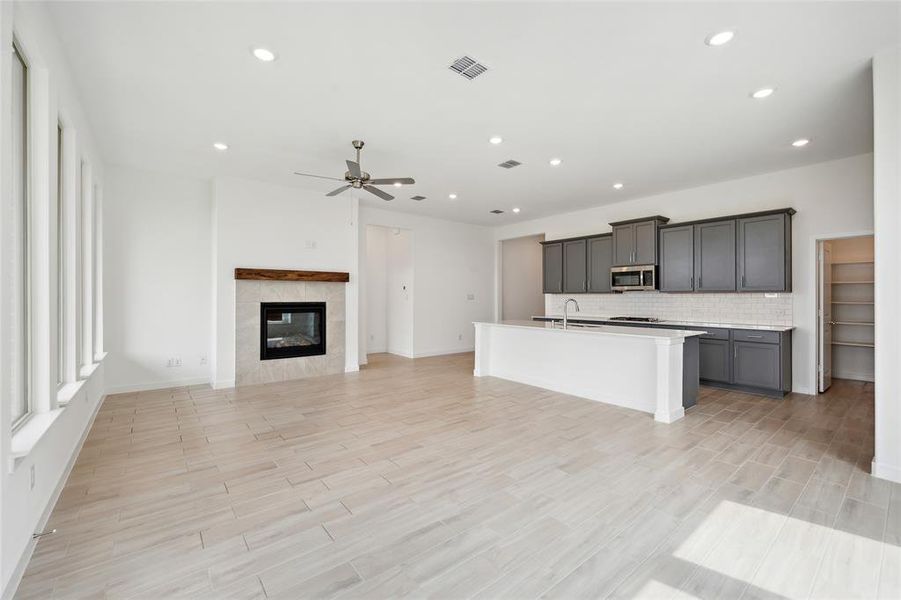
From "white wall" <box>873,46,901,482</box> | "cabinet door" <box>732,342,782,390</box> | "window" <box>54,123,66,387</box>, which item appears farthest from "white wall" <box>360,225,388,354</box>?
"white wall" <box>873,46,901,482</box>

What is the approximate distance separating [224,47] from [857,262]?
8.36m

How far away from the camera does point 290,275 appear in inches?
244

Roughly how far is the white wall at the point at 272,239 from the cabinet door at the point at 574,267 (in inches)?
152

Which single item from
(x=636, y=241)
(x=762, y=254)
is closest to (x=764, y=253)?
(x=762, y=254)

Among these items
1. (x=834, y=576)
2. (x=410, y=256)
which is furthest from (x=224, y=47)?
(x=410, y=256)

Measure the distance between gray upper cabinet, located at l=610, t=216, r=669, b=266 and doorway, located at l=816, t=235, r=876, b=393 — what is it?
2.18 meters

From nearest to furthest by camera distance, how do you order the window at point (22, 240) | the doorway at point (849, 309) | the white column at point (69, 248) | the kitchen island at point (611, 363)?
the window at point (22, 240)
the white column at point (69, 248)
the kitchen island at point (611, 363)
the doorway at point (849, 309)

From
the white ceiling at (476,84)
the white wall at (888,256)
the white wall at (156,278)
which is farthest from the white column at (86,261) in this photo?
the white wall at (888,256)

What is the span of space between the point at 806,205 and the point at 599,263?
9.30 ft

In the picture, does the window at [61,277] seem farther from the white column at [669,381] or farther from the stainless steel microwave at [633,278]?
the stainless steel microwave at [633,278]

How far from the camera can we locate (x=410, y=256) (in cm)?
847

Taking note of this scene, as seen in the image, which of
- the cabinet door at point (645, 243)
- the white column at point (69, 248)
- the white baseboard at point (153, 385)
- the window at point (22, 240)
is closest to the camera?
the window at point (22, 240)

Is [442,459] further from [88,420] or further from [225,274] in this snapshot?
[225,274]

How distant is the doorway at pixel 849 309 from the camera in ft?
19.9
